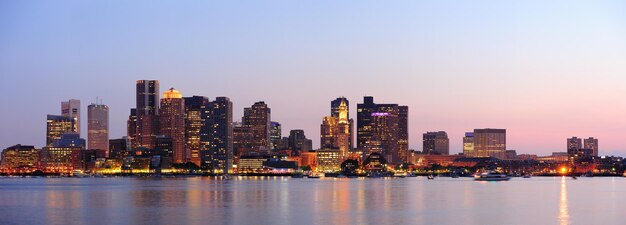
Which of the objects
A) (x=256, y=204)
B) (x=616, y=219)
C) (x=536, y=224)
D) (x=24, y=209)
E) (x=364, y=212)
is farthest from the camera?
(x=256, y=204)

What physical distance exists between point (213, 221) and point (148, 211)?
13.6m

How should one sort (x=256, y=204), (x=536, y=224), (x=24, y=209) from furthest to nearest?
(x=256, y=204), (x=24, y=209), (x=536, y=224)

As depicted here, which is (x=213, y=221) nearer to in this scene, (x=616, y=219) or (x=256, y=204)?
(x=256, y=204)

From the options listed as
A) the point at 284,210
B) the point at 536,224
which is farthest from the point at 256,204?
the point at 536,224

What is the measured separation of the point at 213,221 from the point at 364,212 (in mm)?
16588

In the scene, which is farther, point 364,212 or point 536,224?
point 364,212

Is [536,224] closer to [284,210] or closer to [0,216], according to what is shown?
[284,210]

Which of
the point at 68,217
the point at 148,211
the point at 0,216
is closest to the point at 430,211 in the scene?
the point at 148,211

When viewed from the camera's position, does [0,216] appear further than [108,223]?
Yes

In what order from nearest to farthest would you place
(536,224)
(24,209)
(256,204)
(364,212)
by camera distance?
(536,224), (364,212), (24,209), (256,204)

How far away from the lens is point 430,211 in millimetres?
79750

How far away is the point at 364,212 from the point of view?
77.6 m

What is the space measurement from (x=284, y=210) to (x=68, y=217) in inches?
795

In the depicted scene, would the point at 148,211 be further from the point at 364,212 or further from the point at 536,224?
the point at 536,224
